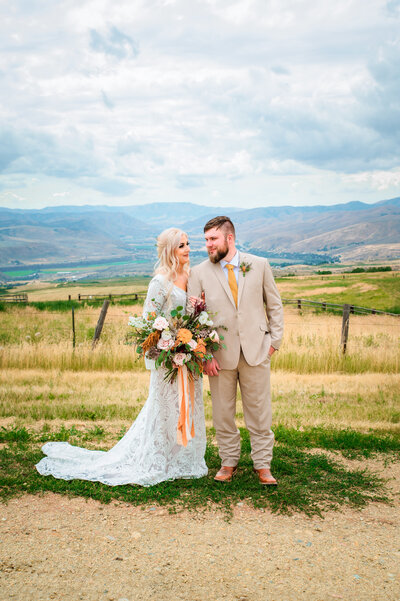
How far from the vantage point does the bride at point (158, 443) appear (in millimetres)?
4906

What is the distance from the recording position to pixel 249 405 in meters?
4.98

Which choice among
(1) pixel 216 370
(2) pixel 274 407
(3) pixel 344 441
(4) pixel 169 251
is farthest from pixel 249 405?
(2) pixel 274 407

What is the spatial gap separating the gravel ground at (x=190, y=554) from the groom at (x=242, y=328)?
0.84 metres

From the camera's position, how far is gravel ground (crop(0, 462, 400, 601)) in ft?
10.9

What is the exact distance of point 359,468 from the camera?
18.3ft

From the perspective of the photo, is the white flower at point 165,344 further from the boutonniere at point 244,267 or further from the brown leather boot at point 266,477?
the brown leather boot at point 266,477

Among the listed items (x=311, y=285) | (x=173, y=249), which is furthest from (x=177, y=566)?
(x=311, y=285)

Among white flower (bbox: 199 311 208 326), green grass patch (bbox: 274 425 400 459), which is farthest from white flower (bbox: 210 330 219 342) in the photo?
green grass patch (bbox: 274 425 400 459)

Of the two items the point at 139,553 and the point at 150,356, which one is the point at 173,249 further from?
the point at 139,553

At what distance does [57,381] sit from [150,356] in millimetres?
5785

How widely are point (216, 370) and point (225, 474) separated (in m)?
1.15

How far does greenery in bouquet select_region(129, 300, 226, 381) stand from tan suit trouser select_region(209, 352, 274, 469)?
312 mm

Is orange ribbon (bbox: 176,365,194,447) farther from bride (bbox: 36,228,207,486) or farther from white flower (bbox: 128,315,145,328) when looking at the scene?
white flower (bbox: 128,315,145,328)

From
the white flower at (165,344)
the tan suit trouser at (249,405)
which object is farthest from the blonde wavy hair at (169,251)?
the tan suit trouser at (249,405)
